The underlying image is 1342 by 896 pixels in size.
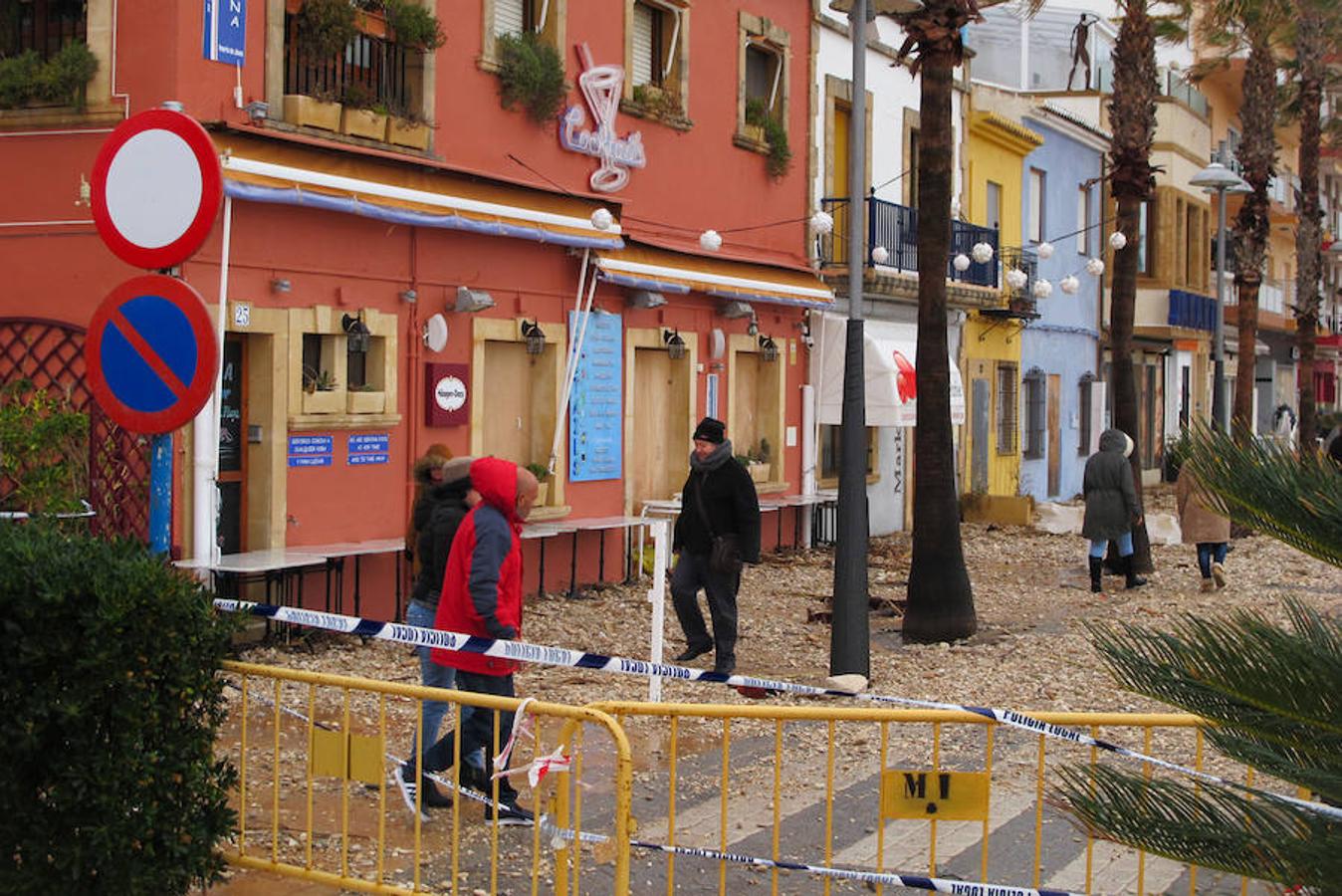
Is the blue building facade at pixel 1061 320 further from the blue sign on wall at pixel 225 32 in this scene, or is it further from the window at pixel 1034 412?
the blue sign on wall at pixel 225 32

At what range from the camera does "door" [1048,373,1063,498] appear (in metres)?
31.8

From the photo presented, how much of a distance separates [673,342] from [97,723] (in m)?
13.3

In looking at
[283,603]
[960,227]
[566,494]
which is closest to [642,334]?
[566,494]

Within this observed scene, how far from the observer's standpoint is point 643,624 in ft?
48.7

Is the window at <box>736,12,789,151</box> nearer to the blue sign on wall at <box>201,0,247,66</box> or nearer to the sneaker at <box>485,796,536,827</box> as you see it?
→ the blue sign on wall at <box>201,0,247,66</box>

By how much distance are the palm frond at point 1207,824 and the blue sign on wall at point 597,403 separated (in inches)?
487

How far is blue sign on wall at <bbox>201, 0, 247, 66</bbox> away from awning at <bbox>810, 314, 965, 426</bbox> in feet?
35.8

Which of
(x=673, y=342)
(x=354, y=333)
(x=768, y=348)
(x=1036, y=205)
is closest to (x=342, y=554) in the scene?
(x=354, y=333)

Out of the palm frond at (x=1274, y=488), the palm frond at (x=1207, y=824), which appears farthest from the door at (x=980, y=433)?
the palm frond at (x=1274, y=488)

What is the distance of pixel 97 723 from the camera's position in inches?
214

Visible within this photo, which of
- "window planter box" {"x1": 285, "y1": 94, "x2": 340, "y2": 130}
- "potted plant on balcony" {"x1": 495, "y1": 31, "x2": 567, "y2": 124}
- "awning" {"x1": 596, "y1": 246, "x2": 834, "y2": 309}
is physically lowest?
"awning" {"x1": 596, "y1": 246, "x2": 834, "y2": 309}

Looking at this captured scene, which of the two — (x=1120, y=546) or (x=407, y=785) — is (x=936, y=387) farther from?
(x=407, y=785)

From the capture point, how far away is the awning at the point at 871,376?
72.5 ft

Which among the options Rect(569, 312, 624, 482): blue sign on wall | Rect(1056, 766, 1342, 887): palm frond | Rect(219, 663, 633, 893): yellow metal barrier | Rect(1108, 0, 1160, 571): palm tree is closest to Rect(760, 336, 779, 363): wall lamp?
Rect(569, 312, 624, 482): blue sign on wall
